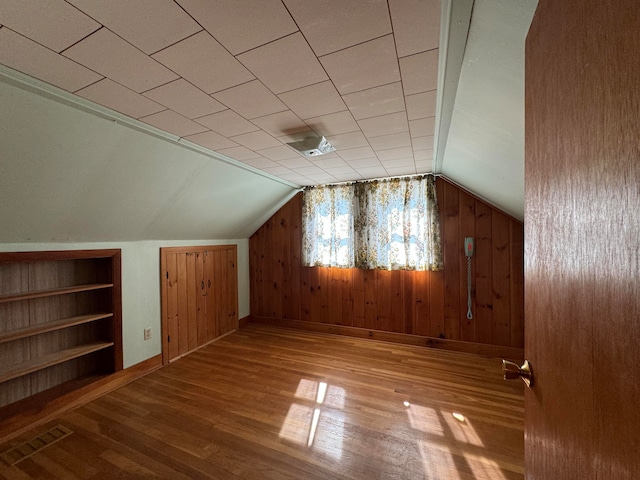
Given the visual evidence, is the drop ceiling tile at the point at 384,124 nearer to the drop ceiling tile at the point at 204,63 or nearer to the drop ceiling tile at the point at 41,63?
the drop ceiling tile at the point at 204,63

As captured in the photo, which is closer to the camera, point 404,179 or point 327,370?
point 327,370

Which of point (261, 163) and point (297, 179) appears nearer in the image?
point (261, 163)

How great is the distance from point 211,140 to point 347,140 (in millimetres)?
1146

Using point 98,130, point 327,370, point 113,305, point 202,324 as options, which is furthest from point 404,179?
point 113,305

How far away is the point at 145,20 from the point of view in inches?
41.8

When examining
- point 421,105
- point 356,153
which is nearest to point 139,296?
point 356,153

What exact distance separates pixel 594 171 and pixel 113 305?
3.51 m

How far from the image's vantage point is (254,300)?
15.6 ft

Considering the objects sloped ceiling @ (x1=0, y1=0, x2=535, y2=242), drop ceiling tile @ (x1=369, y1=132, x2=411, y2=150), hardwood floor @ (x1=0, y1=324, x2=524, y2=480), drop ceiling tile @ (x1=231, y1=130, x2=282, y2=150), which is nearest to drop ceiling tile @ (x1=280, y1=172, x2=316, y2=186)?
sloped ceiling @ (x1=0, y1=0, x2=535, y2=242)

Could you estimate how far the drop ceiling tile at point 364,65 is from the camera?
127 cm

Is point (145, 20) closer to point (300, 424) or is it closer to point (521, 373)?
point (521, 373)

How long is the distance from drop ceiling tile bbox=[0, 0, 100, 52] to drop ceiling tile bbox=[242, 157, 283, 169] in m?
1.69

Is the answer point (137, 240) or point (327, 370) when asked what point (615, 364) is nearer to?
point (327, 370)

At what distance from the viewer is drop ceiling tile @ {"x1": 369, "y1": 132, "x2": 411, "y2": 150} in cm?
228
